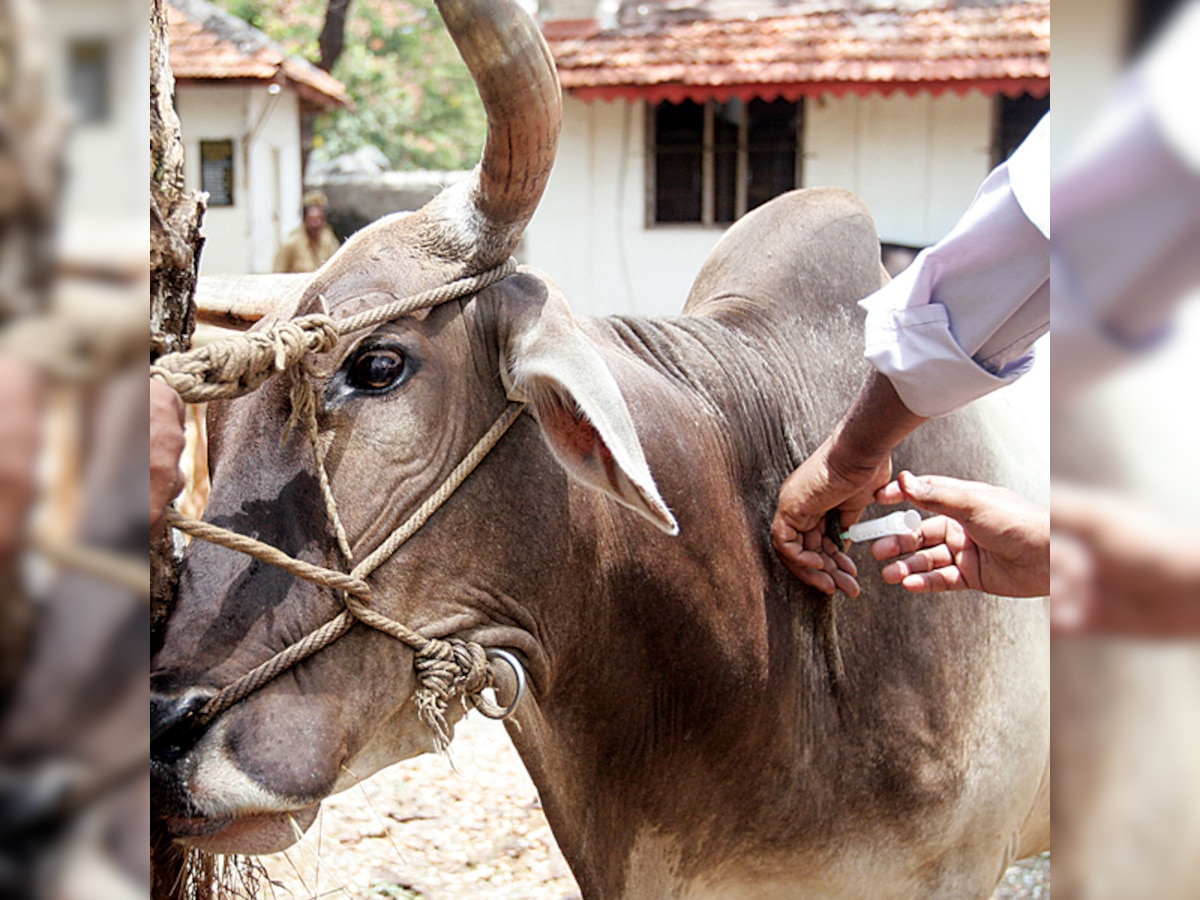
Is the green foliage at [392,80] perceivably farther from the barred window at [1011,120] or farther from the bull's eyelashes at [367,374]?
the bull's eyelashes at [367,374]

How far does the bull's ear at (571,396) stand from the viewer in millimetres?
1830

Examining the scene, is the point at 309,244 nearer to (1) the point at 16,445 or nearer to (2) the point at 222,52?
(2) the point at 222,52

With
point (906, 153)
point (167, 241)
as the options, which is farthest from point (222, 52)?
point (167, 241)

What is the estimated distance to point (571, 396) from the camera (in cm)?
189

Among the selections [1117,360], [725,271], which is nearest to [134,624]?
[1117,360]

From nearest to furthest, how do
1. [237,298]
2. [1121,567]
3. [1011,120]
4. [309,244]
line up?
[1121,567] < [237,298] < [1011,120] < [309,244]

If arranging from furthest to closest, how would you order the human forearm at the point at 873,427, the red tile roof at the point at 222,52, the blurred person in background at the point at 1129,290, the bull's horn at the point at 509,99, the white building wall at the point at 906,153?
the red tile roof at the point at 222,52 < the white building wall at the point at 906,153 < the human forearm at the point at 873,427 < the bull's horn at the point at 509,99 < the blurred person in background at the point at 1129,290

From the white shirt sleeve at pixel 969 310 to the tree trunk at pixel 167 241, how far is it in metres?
1.14

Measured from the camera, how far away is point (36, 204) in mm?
488

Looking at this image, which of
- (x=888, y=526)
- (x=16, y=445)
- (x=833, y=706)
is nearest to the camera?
(x=16, y=445)

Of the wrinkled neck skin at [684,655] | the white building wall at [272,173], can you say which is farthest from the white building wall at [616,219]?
the wrinkled neck skin at [684,655]

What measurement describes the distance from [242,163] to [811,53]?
323 inches

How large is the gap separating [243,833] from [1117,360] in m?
1.52

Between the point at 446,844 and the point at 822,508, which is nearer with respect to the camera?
the point at 822,508
